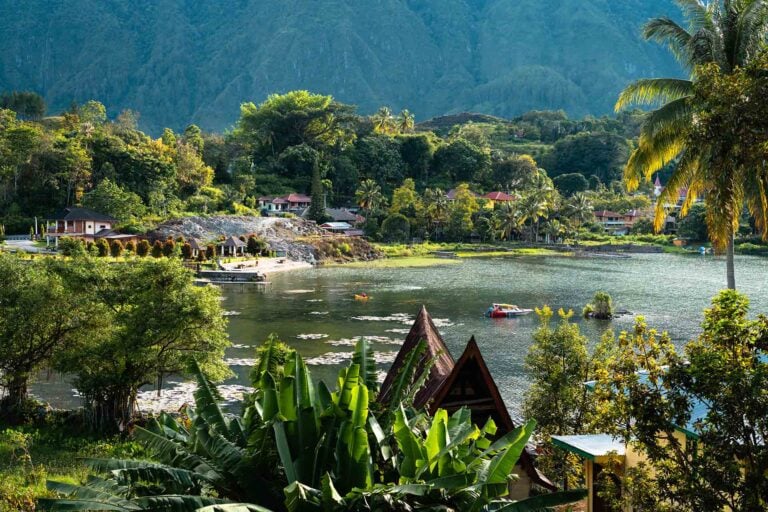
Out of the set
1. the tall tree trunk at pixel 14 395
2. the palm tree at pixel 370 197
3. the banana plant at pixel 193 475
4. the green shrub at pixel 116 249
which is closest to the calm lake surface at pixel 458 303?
the tall tree trunk at pixel 14 395

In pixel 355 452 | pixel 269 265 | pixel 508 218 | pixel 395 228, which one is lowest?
pixel 269 265

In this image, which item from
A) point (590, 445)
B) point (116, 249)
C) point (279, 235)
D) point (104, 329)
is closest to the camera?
point (590, 445)

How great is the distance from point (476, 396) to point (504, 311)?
31.4 m

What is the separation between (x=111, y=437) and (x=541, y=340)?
39.1 feet

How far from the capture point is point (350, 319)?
40.5 metres

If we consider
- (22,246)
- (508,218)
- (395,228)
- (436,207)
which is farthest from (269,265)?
(508,218)

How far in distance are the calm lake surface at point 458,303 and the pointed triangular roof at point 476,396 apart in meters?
13.0

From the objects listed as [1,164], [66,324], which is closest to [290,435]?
[66,324]

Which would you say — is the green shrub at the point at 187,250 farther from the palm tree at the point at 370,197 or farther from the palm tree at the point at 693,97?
the palm tree at the point at 693,97

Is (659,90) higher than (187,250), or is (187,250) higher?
(659,90)

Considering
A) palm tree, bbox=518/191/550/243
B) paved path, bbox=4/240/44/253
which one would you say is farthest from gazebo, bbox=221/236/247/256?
palm tree, bbox=518/191/550/243

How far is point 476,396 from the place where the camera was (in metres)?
11.0

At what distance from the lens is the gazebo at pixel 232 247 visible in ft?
244

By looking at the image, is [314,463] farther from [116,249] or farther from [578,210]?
[578,210]
